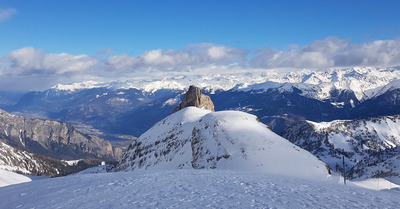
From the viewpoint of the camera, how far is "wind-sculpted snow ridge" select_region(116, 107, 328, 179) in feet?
190

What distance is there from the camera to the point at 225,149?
68500 millimetres

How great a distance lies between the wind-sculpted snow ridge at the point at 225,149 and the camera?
57.8 meters

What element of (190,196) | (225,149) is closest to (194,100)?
(225,149)

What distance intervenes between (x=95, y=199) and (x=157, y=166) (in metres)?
77.0

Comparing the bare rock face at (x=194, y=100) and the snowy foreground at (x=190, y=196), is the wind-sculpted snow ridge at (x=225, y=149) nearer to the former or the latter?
the snowy foreground at (x=190, y=196)

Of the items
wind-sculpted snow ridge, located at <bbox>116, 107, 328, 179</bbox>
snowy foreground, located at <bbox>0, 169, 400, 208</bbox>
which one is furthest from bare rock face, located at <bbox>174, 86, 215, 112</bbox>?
snowy foreground, located at <bbox>0, 169, 400, 208</bbox>

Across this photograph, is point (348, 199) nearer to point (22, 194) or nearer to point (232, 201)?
point (232, 201)

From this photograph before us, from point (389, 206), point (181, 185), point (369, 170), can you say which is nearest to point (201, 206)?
point (181, 185)

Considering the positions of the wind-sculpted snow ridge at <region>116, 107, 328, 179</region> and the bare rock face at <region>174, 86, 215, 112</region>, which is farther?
the bare rock face at <region>174, 86, 215, 112</region>

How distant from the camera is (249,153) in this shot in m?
62.6

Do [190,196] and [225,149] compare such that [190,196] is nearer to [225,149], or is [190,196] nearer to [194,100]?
[225,149]

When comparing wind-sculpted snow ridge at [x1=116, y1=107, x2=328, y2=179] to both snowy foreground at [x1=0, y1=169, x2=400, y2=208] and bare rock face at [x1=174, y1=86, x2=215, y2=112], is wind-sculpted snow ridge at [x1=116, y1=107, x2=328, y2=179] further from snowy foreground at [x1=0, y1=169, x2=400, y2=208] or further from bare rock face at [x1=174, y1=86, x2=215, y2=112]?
bare rock face at [x1=174, y1=86, x2=215, y2=112]

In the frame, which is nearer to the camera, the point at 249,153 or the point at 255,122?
the point at 249,153

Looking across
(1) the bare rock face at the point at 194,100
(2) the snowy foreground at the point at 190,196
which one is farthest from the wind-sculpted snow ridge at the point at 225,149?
(1) the bare rock face at the point at 194,100
